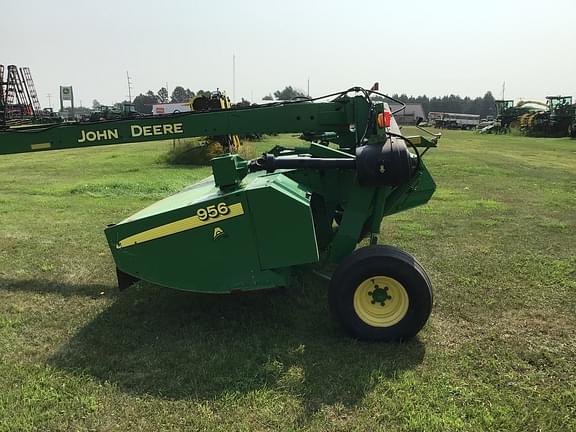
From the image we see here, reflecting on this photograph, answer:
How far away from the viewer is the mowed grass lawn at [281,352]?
2912mm

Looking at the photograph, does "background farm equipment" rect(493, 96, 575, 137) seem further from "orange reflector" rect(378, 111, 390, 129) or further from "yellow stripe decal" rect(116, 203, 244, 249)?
"yellow stripe decal" rect(116, 203, 244, 249)

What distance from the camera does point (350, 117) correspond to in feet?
15.4

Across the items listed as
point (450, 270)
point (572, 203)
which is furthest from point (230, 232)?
point (572, 203)

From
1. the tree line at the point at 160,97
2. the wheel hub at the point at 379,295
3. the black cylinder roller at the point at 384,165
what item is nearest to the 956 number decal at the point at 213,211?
the black cylinder roller at the point at 384,165

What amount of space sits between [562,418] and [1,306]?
4174mm

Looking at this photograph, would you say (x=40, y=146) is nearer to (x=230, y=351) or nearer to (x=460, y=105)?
(x=230, y=351)

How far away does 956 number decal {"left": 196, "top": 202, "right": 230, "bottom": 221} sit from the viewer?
3.73 meters

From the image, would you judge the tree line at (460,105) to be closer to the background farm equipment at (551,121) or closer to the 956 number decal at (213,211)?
the background farm equipment at (551,121)

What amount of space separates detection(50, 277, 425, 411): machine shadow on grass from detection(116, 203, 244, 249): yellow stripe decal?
65 cm

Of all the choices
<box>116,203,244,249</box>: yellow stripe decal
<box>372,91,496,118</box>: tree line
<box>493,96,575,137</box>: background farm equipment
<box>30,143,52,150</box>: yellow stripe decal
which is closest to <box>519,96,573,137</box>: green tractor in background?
<box>493,96,575,137</box>: background farm equipment

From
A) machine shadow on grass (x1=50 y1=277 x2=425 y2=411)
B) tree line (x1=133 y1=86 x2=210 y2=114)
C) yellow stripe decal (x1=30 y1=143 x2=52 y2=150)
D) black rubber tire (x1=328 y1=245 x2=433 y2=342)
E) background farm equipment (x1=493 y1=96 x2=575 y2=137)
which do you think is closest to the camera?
machine shadow on grass (x1=50 y1=277 x2=425 y2=411)

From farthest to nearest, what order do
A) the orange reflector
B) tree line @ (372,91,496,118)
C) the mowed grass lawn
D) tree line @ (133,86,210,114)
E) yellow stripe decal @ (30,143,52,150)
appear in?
tree line @ (372,91,496,118)
tree line @ (133,86,210,114)
yellow stripe decal @ (30,143,52,150)
the orange reflector
the mowed grass lawn

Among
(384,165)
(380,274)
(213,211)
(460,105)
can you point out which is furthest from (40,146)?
(460,105)

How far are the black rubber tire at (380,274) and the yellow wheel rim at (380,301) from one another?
0.03 metres
